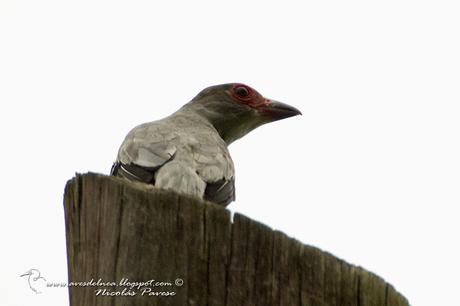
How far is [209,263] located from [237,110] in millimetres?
5870

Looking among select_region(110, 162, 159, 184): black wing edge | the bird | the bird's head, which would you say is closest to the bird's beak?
Result: the bird's head

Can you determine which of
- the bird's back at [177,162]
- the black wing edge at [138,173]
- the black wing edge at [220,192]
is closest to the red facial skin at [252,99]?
the bird's back at [177,162]

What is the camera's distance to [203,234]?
12.2 feet

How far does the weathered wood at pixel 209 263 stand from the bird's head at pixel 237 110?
5544 millimetres

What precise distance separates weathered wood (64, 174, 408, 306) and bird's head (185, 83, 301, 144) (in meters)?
5.54

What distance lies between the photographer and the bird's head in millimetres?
9398

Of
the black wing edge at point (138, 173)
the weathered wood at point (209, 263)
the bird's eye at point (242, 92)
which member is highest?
the bird's eye at point (242, 92)

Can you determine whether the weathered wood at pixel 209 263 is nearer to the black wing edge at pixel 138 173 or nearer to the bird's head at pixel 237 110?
the black wing edge at pixel 138 173

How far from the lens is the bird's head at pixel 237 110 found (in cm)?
940

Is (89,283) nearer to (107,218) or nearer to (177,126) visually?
(107,218)

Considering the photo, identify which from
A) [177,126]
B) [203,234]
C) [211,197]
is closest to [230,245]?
[203,234]

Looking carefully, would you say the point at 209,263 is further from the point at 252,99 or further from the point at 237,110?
the point at 252,99

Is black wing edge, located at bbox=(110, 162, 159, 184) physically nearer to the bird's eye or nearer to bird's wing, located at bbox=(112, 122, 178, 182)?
bird's wing, located at bbox=(112, 122, 178, 182)

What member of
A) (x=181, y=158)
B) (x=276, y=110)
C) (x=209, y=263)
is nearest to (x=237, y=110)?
(x=276, y=110)
